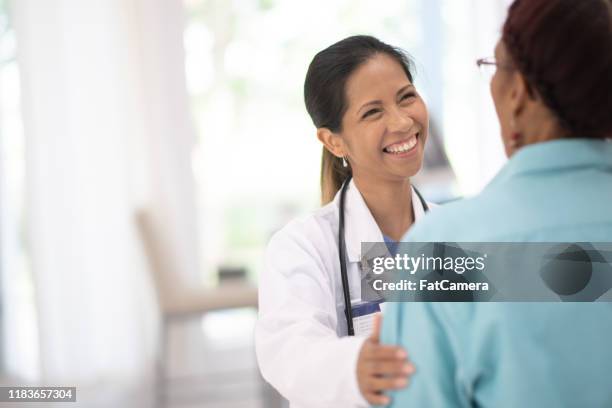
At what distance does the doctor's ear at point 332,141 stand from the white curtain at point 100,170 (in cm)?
199

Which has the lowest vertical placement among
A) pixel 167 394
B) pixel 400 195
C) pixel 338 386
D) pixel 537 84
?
pixel 167 394

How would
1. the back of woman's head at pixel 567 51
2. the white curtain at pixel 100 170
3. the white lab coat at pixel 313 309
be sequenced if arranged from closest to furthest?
the back of woman's head at pixel 567 51 → the white lab coat at pixel 313 309 → the white curtain at pixel 100 170

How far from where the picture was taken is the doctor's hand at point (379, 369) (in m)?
0.77

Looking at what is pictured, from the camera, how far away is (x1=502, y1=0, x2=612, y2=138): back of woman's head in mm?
733

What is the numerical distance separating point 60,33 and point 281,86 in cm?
100

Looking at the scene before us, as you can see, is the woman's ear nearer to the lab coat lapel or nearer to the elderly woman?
the elderly woman

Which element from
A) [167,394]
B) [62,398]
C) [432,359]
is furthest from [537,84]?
[167,394]

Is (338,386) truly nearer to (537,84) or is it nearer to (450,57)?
(537,84)

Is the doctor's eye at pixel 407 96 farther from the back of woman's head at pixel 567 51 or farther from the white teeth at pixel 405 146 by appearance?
the back of woman's head at pixel 567 51

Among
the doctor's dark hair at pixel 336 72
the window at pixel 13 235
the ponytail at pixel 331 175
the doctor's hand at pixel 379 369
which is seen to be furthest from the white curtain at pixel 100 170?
the doctor's hand at pixel 379 369

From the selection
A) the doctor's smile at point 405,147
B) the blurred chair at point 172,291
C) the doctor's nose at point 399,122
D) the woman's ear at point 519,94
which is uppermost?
the woman's ear at point 519,94

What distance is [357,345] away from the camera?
2.76 ft

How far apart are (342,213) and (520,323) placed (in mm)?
436

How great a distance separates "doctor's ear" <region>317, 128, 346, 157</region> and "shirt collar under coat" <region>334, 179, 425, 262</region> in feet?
0.25
